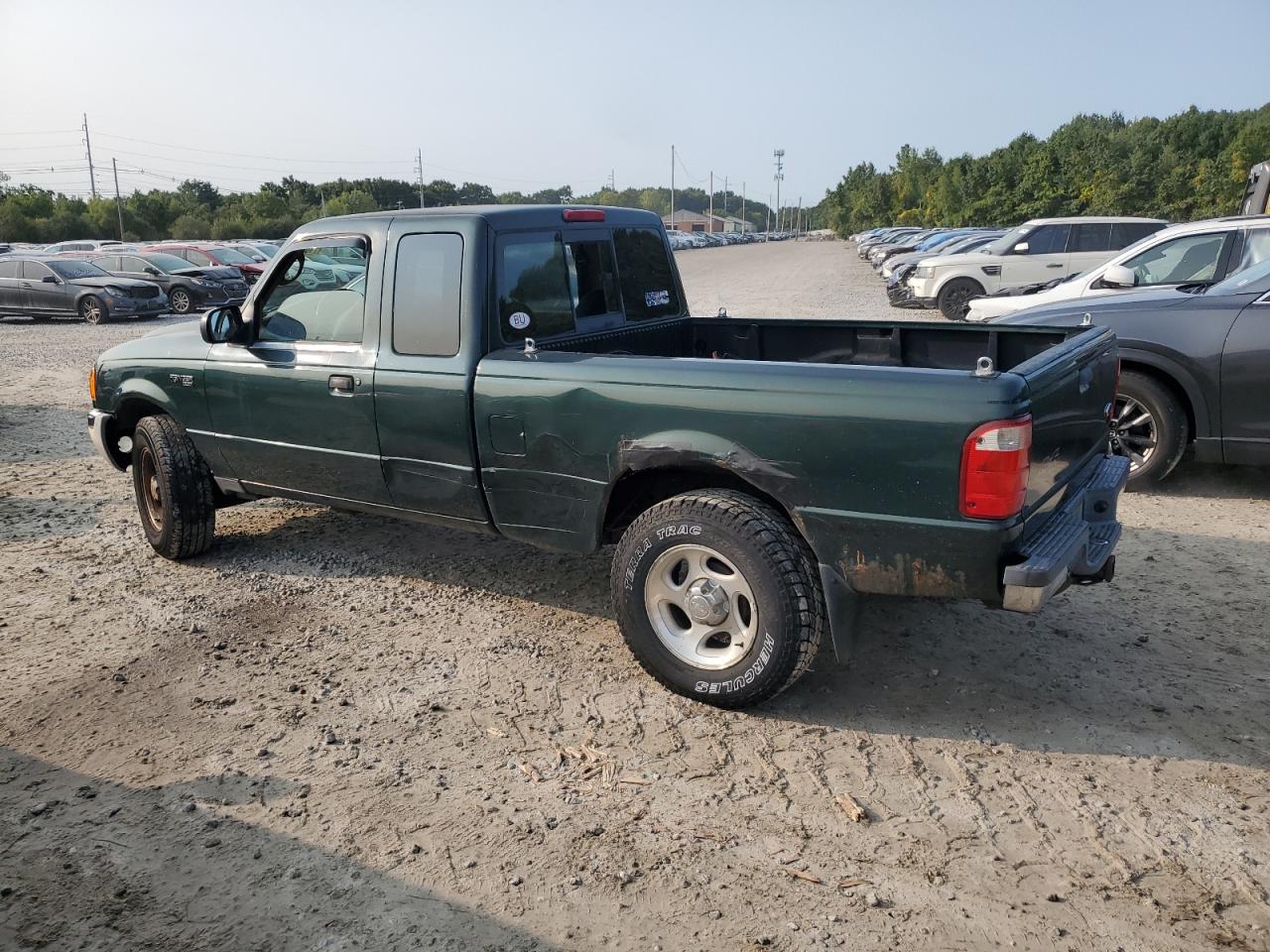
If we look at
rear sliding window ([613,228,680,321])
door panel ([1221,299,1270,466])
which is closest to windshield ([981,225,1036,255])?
door panel ([1221,299,1270,466])

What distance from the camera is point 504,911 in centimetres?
288

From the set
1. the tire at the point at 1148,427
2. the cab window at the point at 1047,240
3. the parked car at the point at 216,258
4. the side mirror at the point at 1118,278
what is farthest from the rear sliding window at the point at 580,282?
the parked car at the point at 216,258

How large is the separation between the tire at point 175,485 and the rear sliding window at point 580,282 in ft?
7.63

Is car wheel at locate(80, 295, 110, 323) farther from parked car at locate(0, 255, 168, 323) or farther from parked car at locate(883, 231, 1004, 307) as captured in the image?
parked car at locate(883, 231, 1004, 307)

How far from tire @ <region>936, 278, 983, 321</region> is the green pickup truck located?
12.9 metres

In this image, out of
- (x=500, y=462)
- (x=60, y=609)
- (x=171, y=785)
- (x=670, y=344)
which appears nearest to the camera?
(x=171, y=785)

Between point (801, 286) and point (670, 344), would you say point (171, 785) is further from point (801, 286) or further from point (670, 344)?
point (801, 286)

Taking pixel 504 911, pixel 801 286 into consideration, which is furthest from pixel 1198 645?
pixel 801 286

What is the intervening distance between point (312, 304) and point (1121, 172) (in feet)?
167

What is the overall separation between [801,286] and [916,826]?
86.9 feet

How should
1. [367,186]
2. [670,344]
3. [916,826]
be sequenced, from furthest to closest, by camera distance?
1. [367,186]
2. [670,344]
3. [916,826]

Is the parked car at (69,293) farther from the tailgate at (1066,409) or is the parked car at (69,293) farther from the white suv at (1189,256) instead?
the tailgate at (1066,409)

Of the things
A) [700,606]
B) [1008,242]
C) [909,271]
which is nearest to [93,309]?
[909,271]

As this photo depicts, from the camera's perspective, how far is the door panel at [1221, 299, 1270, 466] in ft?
20.7
